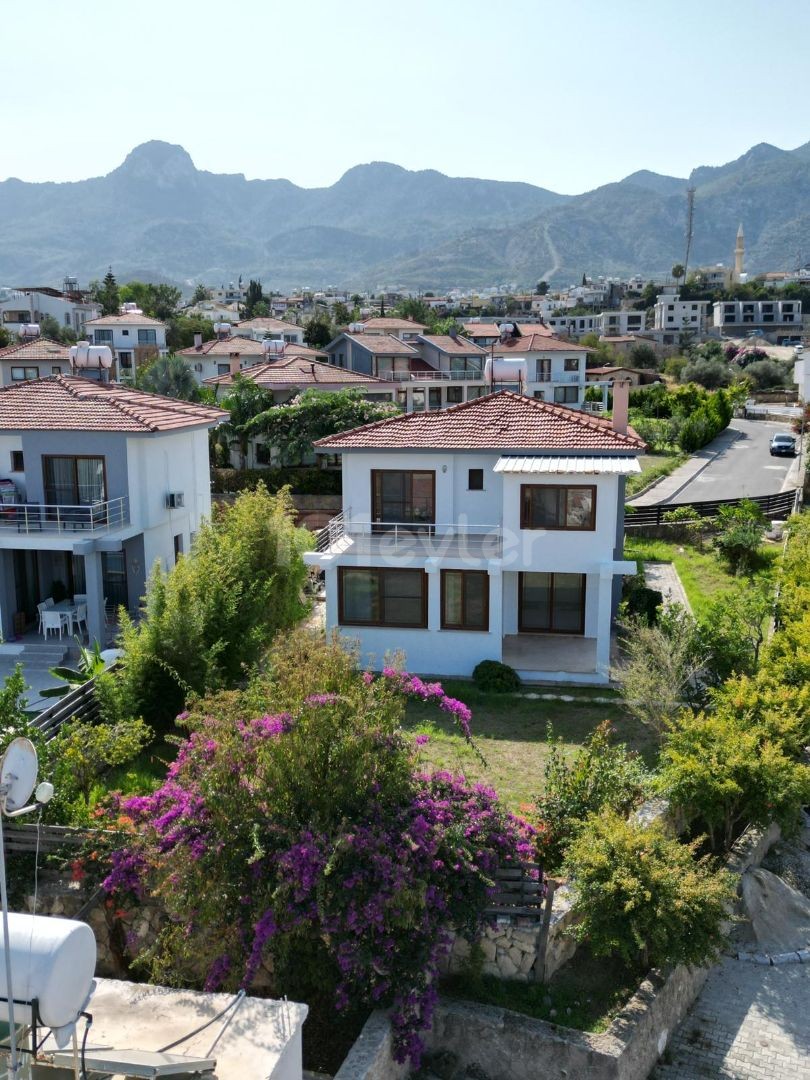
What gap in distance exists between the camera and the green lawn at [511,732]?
19516mm

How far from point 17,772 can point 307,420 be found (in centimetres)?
4129

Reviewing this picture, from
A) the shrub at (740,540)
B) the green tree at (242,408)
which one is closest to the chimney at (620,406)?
the shrub at (740,540)

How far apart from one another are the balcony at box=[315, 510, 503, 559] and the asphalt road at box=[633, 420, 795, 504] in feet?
80.7

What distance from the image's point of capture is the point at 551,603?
27922 mm

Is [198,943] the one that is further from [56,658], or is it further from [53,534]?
[53,534]

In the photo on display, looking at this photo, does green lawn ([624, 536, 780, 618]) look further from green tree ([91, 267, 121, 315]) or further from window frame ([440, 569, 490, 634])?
green tree ([91, 267, 121, 315])

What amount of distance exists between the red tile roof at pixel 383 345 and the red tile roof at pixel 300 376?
13450 mm

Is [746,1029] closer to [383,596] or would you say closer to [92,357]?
[383,596]

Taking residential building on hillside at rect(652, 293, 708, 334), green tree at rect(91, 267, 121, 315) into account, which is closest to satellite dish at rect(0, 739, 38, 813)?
green tree at rect(91, 267, 121, 315)

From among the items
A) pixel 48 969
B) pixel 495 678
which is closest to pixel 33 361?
pixel 495 678

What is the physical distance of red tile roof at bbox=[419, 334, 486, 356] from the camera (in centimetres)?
7631

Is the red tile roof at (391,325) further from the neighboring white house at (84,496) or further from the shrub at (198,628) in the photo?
the shrub at (198,628)

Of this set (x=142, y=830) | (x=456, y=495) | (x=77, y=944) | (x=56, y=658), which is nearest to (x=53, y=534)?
(x=56, y=658)

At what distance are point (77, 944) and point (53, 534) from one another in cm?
1981
